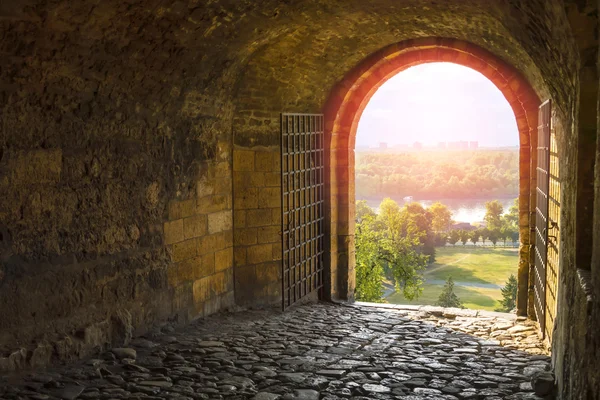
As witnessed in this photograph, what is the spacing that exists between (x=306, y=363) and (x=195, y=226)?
2.19 meters

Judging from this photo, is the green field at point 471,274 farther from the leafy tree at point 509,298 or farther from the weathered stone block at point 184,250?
the weathered stone block at point 184,250

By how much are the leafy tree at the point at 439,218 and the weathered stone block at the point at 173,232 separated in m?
34.6

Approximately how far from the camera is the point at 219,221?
779 cm

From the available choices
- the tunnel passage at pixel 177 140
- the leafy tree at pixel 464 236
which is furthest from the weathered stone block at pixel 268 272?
the leafy tree at pixel 464 236

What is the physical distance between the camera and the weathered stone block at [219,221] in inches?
300

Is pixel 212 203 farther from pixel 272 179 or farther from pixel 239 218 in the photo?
pixel 272 179

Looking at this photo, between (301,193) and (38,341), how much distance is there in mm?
4244

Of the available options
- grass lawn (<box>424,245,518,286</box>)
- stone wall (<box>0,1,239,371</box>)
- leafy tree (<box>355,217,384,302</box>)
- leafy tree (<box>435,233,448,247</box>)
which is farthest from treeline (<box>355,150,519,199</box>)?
stone wall (<box>0,1,239,371</box>)

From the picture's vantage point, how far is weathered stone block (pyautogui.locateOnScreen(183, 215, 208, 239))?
707cm

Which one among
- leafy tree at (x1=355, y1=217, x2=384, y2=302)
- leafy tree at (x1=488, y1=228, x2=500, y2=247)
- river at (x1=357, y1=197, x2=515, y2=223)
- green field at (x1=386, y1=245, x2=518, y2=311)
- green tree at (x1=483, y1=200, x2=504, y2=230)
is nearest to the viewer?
leafy tree at (x1=355, y1=217, x2=384, y2=302)

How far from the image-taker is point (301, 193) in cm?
866

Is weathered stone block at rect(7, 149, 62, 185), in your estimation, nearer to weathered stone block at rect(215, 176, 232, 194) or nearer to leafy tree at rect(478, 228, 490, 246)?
weathered stone block at rect(215, 176, 232, 194)

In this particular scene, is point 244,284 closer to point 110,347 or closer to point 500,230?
point 110,347

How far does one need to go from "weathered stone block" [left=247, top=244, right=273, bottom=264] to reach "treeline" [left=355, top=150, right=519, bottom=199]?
42441 millimetres
